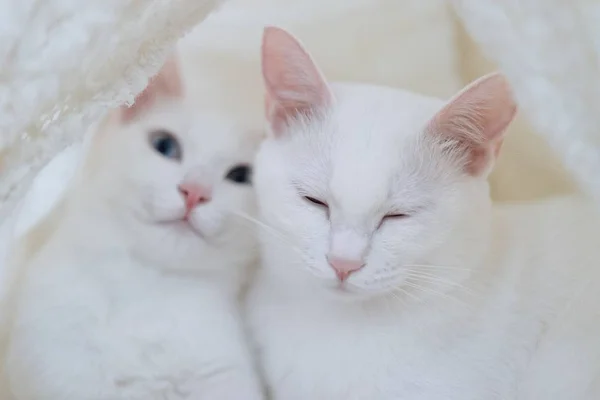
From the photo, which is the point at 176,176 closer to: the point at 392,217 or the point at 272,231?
the point at 272,231

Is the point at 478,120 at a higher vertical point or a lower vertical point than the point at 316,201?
higher

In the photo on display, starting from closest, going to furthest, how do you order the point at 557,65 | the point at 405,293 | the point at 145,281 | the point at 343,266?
the point at 557,65, the point at 343,266, the point at 405,293, the point at 145,281

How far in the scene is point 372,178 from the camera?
90 cm

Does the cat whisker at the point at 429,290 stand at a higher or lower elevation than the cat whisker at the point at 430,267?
lower

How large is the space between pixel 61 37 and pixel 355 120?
45 cm

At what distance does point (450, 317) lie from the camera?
100 cm

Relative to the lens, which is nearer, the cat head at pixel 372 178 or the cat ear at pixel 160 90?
the cat head at pixel 372 178

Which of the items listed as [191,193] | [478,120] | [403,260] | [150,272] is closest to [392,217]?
[403,260]

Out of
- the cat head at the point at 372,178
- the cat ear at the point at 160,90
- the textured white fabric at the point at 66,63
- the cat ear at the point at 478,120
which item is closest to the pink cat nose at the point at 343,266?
the cat head at the point at 372,178

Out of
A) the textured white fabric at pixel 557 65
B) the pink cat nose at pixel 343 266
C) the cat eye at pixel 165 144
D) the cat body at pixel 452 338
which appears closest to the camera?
the textured white fabric at pixel 557 65

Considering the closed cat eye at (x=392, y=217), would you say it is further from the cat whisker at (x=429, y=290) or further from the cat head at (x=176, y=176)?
the cat head at (x=176, y=176)

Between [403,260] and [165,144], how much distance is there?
16.9 inches

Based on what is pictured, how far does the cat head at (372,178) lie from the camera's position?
891 millimetres

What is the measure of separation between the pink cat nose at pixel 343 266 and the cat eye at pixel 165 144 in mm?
354
